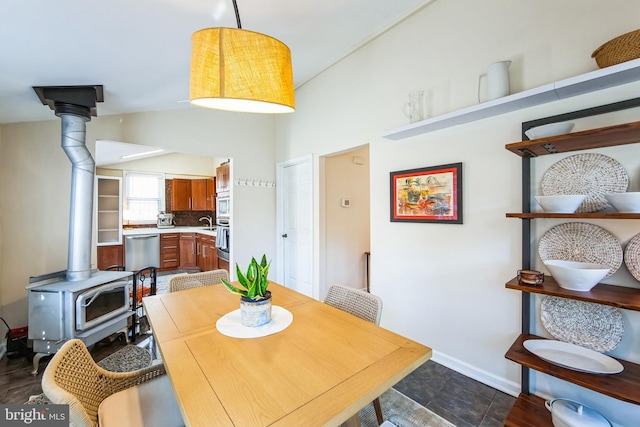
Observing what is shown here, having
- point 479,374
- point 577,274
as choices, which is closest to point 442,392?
point 479,374

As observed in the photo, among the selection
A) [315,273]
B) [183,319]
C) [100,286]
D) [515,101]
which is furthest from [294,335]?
[315,273]

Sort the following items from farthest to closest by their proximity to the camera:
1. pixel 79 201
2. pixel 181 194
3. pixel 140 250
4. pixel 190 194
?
pixel 190 194
pixel 181 194
pixel 140 250
pixel 79 201

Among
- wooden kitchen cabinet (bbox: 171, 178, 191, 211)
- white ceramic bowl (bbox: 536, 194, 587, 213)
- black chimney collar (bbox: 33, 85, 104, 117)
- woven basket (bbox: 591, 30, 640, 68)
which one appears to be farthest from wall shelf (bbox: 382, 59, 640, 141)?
wooden kitchen cabinet (bbox: 171, 178, 191, 211)

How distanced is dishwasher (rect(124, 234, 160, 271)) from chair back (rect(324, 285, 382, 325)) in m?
3.39

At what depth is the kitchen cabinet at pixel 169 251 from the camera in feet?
17.9

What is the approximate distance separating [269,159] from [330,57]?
1703 millimetres

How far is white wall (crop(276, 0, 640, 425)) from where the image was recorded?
65.9 inches

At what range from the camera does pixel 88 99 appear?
2.20m

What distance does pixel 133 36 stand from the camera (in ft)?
5.54

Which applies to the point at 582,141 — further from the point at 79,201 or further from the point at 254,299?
A: the point at 79,201

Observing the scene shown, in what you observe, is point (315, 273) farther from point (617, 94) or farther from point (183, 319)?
point (617, 94)

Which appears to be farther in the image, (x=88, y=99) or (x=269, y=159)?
(x=269, y=159)

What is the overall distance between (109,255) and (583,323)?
6.24 meters

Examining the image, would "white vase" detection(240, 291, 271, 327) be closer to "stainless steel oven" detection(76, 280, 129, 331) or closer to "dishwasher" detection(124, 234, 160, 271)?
"stainless steel oven" detection(76, 280, 129, 331)
